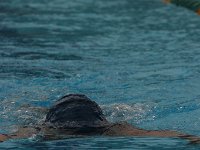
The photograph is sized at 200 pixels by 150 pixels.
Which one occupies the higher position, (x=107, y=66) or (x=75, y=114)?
(x=75, y=114)

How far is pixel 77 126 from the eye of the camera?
544cm

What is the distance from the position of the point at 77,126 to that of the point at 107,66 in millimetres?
3545

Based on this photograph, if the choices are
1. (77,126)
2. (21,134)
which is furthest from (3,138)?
(77,126)

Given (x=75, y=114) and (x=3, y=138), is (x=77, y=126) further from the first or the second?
(x=3, y=138)

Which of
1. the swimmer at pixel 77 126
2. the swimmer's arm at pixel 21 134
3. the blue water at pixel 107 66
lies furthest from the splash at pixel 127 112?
the swimmer's arm at pixel 21 134

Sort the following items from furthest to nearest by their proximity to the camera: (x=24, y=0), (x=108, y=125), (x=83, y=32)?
(x=24, y=0), (x=83, y=32), (x=108, y=125)

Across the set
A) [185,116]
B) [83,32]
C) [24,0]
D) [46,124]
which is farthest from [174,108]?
[24,0]

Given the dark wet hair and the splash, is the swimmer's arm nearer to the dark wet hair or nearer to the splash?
the dark wet hair

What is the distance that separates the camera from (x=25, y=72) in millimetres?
8500

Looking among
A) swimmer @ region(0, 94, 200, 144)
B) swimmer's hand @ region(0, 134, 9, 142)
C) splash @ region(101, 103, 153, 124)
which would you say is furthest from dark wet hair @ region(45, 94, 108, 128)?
splash @ region(101, 103, 153, 124)

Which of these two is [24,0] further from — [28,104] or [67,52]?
[28,104]

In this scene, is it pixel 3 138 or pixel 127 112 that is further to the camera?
pixel 127 112

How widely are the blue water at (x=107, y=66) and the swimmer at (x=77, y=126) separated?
0.11 metres

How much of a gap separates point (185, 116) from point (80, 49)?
3672mm
